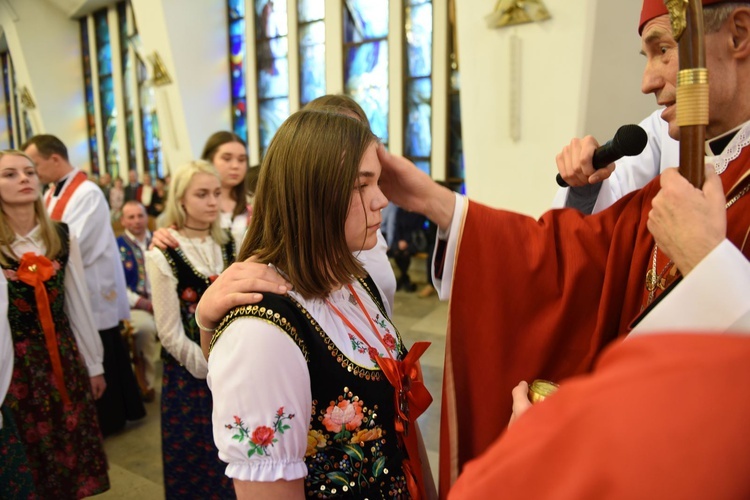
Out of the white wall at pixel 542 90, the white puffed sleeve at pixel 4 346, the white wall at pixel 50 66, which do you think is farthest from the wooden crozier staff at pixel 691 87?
the white wall at pixel 50 66

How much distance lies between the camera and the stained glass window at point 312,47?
32.1 ft

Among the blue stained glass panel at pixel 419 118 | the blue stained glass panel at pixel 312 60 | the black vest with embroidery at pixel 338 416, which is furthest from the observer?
the blue stained glass panel at pixel 312 60

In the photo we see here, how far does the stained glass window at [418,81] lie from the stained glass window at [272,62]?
2607mm

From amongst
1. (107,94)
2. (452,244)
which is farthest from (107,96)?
(452,244)

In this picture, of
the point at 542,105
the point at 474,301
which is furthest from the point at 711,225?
the point at 542,105

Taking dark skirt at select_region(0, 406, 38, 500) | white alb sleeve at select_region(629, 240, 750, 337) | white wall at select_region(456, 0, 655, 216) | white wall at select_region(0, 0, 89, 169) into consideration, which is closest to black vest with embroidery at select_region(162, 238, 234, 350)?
dark skirt at select_region(0, 406, 38, 500)

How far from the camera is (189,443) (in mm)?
2451

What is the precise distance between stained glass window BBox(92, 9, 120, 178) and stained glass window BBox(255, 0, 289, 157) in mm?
5600

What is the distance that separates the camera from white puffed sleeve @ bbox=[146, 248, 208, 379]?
7.86 ft

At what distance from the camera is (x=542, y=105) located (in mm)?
4582

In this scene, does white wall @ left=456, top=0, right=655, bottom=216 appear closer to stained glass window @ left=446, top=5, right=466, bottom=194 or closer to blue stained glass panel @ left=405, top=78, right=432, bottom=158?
stained glass window @ left=446, top=5, right=466, bottom=194

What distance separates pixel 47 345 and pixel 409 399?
209 cm

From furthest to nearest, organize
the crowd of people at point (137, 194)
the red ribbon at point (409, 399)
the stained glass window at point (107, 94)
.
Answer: the stained glass window at point (107, 94), the crowd of people at point (137, 194), the red ribbon at point (409, 399)

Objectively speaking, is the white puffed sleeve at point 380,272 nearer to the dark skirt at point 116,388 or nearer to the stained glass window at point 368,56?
the dark skirt at point 116,388
